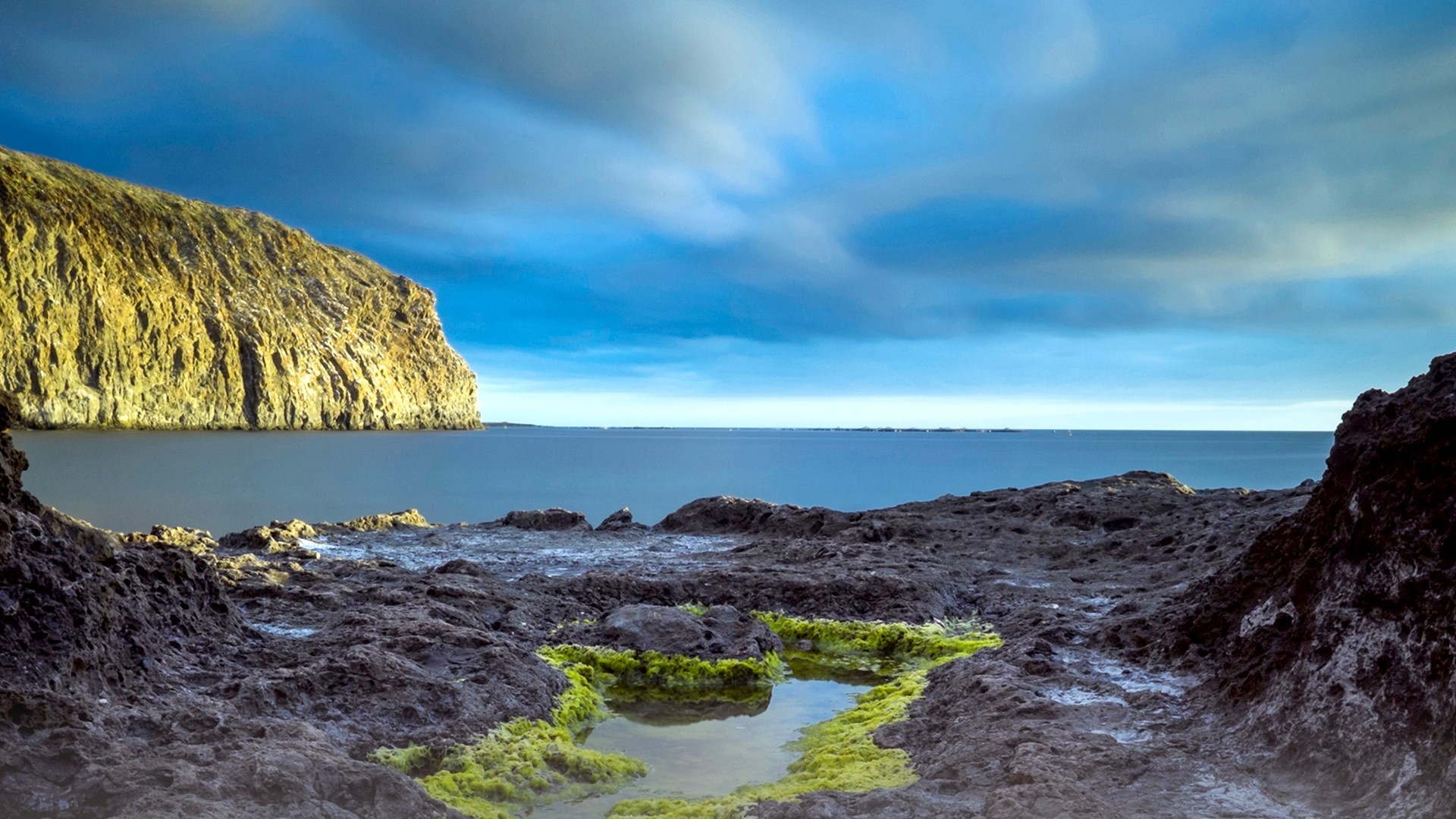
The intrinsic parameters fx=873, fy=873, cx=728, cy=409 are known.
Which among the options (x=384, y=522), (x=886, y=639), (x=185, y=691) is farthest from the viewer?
(x=384, y=522)

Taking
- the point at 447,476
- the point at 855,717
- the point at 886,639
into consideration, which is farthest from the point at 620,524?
the point at 447,476

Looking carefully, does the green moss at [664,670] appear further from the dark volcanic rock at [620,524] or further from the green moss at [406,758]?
the dark volcanic rock at [620,524]

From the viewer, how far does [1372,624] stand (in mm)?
5996

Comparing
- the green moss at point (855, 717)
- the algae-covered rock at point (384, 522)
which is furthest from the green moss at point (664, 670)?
the algae-covered rock at point (384, 522)

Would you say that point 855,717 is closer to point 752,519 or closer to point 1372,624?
point 1372,624

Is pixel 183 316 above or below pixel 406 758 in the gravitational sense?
above

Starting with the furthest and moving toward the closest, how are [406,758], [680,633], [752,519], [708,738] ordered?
[752,519], [680,633], [708,738], [406,758]

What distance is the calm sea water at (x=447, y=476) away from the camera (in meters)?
47.3

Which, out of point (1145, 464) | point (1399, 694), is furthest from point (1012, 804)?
point (1145, 464)

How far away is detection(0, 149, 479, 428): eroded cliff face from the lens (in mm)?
85625

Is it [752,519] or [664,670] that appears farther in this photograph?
[752,519]

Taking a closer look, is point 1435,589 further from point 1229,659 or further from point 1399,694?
point 1229,659

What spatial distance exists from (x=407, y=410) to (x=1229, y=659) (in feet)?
497

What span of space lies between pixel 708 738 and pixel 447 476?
6619cm
